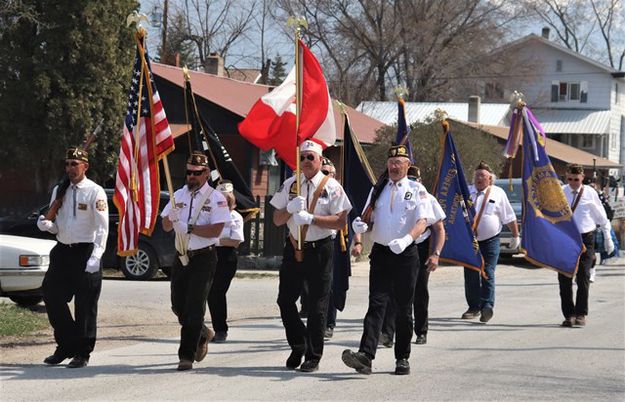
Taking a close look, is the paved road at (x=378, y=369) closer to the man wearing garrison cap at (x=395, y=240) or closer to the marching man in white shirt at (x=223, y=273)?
the marching man in white shirt at (x=223, y=273)

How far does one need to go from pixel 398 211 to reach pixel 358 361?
136 centimetres

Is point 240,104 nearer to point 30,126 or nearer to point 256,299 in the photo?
point 30,126

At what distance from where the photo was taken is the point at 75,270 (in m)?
9.20

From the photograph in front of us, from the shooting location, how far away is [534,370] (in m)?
9.34

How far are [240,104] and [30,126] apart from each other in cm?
670

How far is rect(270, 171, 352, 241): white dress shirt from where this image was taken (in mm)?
9047

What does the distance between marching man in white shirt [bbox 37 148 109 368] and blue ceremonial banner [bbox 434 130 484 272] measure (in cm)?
477

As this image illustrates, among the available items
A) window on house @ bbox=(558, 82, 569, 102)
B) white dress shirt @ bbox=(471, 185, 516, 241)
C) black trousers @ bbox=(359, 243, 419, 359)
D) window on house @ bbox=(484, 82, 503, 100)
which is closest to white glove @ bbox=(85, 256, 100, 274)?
black trousers @ bbox=(359, 243, 419, 359)

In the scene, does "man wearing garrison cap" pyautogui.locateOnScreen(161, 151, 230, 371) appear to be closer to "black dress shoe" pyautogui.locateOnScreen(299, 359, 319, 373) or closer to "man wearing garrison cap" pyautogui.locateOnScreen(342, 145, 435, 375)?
"black dress shoe" pyautogui.locateOnScreen(299, 359, 319, 373)

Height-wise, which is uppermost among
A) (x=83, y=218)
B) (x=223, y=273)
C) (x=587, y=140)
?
(x=587, y=140)

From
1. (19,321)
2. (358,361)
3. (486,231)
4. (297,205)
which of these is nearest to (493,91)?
(486,231)

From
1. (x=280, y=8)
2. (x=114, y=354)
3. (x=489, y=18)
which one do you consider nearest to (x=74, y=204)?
(x=114, y=354)

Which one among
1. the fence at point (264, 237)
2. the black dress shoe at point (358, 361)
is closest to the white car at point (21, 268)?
the black dress shoe at point (358, 361)

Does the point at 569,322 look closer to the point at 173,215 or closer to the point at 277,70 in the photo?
the point at 173,215
